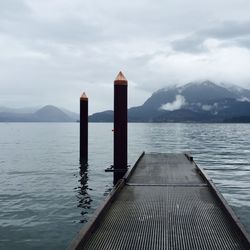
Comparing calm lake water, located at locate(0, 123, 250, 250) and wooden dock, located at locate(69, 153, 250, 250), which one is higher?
wooden dock, located at locate(69, 153, 250, 250)

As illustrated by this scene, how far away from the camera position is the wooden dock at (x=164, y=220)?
1012 cm

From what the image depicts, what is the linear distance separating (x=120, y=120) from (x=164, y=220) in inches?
442

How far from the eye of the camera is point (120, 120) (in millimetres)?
22750

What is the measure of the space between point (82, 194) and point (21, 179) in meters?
8.00

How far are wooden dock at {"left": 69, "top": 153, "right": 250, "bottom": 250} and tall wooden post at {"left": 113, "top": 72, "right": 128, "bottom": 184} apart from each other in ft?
14.6

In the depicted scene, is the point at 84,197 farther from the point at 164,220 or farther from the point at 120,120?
the point at 164,220

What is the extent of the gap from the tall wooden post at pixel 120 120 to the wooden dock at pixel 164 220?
444cm

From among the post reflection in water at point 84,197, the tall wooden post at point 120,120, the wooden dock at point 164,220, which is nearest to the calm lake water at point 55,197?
the post reflection in water at point 84,197

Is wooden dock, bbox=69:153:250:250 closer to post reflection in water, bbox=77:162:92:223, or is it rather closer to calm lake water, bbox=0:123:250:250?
post reflection in water, bbox=77:162:92:223

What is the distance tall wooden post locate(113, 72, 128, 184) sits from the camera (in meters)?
22.6

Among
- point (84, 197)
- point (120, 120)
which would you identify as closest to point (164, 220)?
point (84, 197)

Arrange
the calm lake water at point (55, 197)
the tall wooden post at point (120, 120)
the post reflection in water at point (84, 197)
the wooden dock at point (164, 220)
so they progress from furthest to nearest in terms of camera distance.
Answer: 1. the tall wooden post at point (120, 120)
2. the post reflection in water at point (84, 197)
3. the calm lake water at point (55, 197)
4. the wooden dock at point (164, 220)

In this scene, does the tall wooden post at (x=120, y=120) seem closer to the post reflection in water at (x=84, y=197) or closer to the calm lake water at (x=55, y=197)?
the calm lake water at (x=55, y=197)

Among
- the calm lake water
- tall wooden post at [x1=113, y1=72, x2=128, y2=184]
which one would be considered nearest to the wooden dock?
the calm lake water
